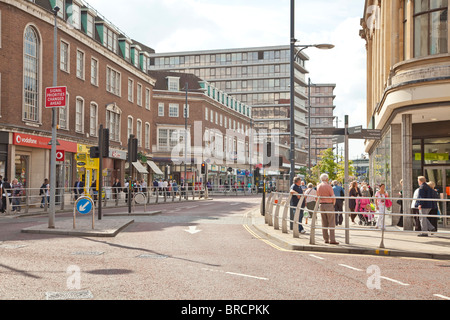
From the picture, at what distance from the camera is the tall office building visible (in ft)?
348

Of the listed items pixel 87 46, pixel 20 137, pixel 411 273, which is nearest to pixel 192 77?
pixel 87 46

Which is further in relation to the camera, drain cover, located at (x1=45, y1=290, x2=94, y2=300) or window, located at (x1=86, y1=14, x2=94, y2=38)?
window, located at (x1=86, y1=14, x2=94, y2=38)

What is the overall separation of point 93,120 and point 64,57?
618 centimetres

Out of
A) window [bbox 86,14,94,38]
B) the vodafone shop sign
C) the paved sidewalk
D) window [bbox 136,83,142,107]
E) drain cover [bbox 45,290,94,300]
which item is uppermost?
window [bbox 86,14,94,38]

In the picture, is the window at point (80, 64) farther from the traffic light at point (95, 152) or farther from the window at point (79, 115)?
the traffic light at point (95, 152)

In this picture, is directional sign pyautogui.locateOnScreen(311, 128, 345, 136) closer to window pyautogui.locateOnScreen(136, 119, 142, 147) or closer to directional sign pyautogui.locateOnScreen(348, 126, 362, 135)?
directional sign pyautogui.locateOnScreen(348, 126, 362, 135)

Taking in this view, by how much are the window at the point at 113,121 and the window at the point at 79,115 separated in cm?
418

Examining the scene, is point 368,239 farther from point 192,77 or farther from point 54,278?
point 192,77

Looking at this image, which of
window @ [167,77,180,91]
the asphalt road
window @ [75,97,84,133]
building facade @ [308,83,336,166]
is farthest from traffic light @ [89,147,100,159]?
building facade @ [308,83,336,166]

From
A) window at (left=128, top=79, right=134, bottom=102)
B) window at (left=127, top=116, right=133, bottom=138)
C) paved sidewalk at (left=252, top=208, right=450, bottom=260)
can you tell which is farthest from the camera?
window at (left=128, top=79, right=134, bottom=102)

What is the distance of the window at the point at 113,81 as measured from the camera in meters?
43.0

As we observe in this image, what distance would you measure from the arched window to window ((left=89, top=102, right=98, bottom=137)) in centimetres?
801

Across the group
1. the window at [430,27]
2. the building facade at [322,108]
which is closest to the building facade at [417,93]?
the window at [430,27]

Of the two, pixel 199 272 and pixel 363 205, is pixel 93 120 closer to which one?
pixel 363 205
